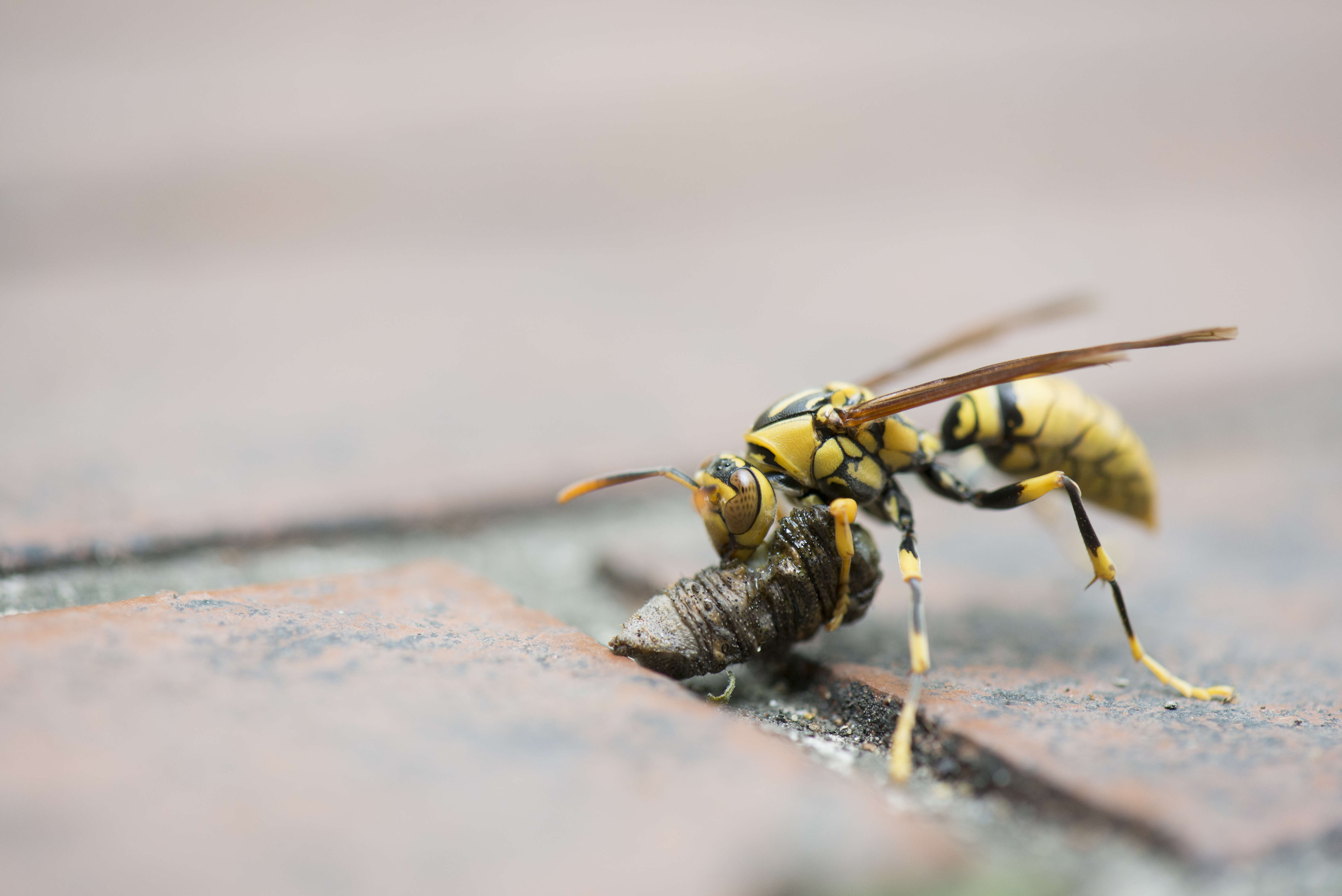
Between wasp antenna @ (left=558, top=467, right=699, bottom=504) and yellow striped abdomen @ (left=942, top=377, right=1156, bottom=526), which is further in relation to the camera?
yellow striped abdomen @ (left=942, top=377, right=1156, bottom=526)

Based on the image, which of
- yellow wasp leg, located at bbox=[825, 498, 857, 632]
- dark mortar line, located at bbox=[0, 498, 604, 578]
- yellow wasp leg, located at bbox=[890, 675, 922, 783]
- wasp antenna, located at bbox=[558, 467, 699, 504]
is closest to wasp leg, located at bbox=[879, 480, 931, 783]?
yellow wasp leg, located at bbox=[890, 675, 922, 783]

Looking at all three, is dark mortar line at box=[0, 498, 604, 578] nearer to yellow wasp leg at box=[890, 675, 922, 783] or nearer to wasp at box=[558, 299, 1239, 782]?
wasp at box=[558, 299, 1239, 782]

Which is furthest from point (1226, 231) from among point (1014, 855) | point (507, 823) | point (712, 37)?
point (507, 823)

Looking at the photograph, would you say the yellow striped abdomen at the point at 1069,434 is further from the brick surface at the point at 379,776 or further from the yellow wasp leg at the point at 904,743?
the brick surface at the point at 379,776

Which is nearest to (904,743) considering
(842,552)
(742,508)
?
(842,552)

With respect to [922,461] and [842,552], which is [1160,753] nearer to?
[842,552]

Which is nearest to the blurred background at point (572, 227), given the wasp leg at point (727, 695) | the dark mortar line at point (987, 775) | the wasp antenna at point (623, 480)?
the wasp antenna at point (623, 480)
